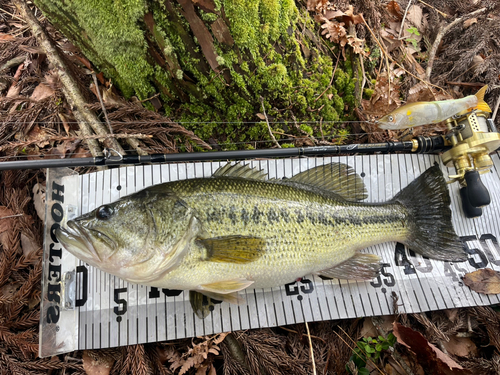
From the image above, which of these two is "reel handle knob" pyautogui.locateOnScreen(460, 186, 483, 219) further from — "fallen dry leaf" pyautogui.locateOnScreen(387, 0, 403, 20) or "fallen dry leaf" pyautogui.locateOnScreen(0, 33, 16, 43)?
"fallen dry leaf" pyautogui.locateOnScreen(0, 33, 16, 43)

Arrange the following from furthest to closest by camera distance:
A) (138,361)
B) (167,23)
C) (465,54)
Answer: (465,54), (138,361), (167,23)

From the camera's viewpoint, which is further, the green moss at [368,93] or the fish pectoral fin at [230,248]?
the green moss at [368,93]

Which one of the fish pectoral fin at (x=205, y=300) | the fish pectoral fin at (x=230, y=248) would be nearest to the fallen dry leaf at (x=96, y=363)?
the fish pectoral fin at (x=205, y=300)

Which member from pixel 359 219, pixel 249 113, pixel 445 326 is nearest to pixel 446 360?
pixel 445 326

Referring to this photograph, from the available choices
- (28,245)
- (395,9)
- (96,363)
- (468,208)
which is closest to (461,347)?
(468,208)

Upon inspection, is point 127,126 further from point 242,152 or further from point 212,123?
point 242,152

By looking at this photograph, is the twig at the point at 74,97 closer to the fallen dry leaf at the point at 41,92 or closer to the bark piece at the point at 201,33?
the fallen dry leaf at the point at 41,92
